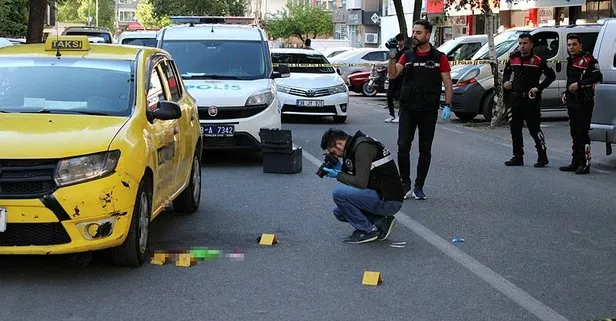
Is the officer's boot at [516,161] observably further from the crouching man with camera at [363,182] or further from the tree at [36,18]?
the tree at [36,18]

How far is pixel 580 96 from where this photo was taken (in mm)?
12688

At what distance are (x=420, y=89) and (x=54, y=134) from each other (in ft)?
14.9

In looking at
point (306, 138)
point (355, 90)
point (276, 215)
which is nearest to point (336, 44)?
point (355, 90)

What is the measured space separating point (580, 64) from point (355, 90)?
19943 millimetres

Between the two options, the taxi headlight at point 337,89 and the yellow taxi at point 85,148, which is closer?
the yellow taxi at point 85,148

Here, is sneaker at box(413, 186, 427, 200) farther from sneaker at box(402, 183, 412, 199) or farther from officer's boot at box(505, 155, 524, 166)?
officer's boot at box(505, 155, 524, 166)

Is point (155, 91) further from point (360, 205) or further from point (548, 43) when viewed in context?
point (548, 43)

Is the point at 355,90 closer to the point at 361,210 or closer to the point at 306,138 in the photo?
the point at 306,138

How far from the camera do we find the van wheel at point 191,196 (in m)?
8.98

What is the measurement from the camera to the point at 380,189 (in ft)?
25.3

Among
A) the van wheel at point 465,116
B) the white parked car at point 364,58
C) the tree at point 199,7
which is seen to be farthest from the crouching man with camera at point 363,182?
the tree at point 199,7

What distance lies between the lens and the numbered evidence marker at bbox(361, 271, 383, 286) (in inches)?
254

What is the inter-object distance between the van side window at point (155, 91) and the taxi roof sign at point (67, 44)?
61 cm

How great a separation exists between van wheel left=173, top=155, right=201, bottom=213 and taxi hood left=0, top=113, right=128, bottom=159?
2092 mm
